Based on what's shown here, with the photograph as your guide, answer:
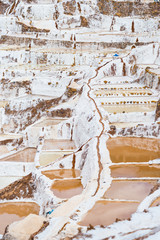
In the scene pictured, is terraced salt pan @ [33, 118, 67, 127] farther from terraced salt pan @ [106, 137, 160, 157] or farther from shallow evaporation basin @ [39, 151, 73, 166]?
terraced salt pan @ [106, 137, 160, 157]

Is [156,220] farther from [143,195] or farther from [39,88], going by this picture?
[39,88]

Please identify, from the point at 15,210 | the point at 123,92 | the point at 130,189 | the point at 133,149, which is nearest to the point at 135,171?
the point at 130,189

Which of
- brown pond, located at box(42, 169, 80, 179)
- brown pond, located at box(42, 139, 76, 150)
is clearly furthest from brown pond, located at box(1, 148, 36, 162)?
brown pond, located at box(42, 169, 80, 179)

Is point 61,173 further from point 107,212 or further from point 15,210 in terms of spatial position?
point 107,212

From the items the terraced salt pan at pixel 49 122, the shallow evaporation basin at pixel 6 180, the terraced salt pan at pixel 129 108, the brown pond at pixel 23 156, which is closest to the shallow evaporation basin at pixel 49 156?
the shallow evaporation basin at pixel 6 180

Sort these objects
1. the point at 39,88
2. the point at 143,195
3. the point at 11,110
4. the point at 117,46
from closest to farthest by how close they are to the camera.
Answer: the point at 143,195 < the point at 11,110 < the point at 39,88 < the point at 117,46

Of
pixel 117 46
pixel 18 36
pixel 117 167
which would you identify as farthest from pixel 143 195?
pixel 18 36
